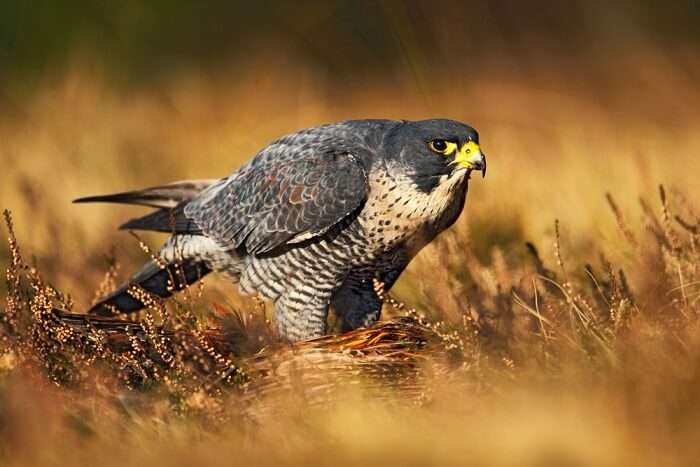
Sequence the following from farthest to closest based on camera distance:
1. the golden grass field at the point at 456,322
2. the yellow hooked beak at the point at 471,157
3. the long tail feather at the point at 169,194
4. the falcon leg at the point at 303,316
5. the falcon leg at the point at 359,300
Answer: the long tail feather at the point at 169,194 < the falcon leg at the point at 359,300 < the falcon leg at the point at 303,316 < the yellow hooked beak at the point at 471,157 < the golden grass field at the point at 456,322

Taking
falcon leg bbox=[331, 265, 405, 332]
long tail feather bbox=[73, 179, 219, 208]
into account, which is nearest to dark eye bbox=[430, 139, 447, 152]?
falcon leg bbox=[331, 265, 405, 332]

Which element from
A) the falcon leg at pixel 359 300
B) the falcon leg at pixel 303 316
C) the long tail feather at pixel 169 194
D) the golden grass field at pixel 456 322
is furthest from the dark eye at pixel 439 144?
the long tail feather at pixel 169 194

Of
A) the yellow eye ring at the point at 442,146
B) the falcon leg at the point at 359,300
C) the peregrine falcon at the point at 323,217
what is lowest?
the falcon leg at the point at 359,300

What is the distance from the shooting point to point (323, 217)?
3859mm

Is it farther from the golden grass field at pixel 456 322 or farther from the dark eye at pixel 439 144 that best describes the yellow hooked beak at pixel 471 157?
the golden grass field at pixel 456 322

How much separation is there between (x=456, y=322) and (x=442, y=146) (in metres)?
0.60

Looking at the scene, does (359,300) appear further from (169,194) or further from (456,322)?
(169,194)

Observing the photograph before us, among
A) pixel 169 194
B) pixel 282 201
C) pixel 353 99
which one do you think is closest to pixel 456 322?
pixel 282 201

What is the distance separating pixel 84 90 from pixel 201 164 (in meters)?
1.23

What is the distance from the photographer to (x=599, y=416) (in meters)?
2.41

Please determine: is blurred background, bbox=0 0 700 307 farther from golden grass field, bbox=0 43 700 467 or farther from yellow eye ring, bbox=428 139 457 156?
yellow eye ring, bbox=428 139 457 156

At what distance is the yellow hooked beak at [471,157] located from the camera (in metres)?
3.64

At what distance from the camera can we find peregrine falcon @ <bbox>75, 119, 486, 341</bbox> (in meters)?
3.79

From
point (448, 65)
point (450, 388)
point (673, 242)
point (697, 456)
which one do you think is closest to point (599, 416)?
point (697, 456)
